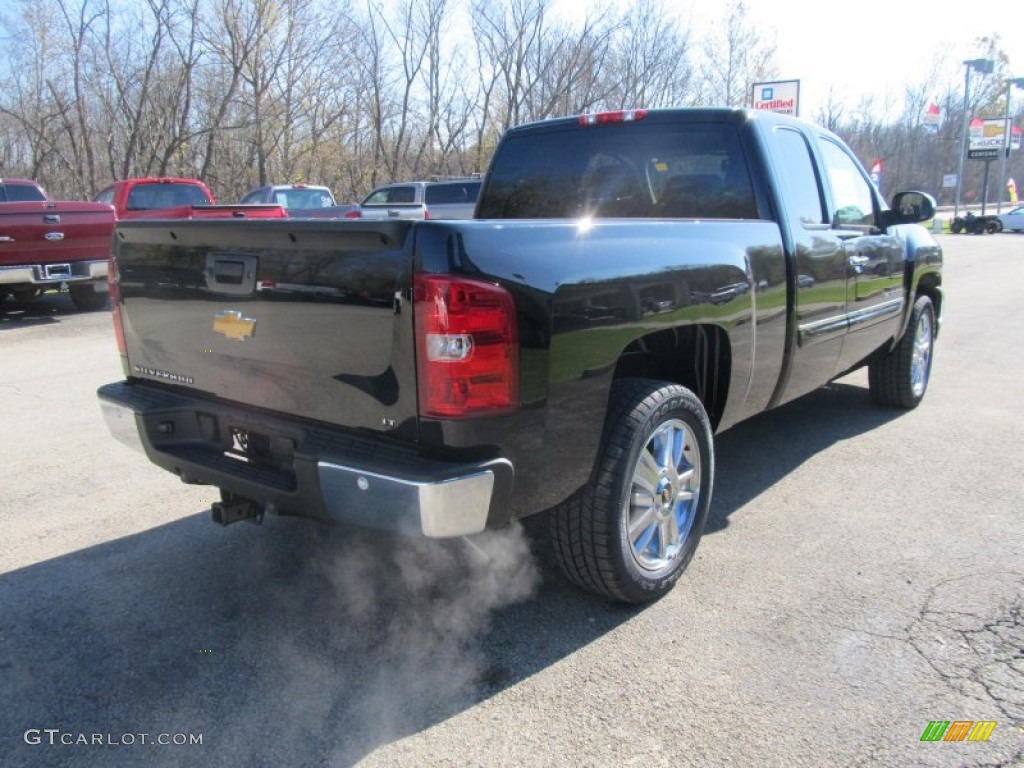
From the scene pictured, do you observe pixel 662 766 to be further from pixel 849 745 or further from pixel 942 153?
pixel 942 153

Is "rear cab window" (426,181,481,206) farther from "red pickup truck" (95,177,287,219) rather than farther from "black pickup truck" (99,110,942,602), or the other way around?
"black pickup truck" (99,110,942,602)

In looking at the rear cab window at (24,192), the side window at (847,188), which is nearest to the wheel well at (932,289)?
the side window at (847,188)

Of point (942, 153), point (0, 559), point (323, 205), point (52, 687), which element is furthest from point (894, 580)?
point (942, 153)

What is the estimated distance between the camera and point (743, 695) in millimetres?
2559

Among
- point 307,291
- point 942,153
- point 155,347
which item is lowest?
point 155,347

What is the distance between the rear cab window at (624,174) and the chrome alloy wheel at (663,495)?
132 centimetres

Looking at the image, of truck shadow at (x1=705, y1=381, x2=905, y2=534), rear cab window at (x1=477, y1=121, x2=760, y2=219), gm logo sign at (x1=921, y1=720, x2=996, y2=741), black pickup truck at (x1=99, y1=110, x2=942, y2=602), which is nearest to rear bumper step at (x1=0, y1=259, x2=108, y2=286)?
rear cab window at (x1=477, y1=121, x2=760, y2=219)

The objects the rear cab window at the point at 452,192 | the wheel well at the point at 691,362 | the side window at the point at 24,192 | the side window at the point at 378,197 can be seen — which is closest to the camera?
the wheel well at the point at 691,362

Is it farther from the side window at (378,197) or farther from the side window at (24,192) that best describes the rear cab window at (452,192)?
the side window at (24,192)

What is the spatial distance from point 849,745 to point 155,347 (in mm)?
2883

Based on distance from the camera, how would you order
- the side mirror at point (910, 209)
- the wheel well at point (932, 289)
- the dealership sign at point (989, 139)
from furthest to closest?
the dealership sign at point (989, 139) < the wheel well at point (932, 289) < the side mirror at point (910, 209)

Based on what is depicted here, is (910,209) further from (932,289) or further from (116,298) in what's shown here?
(116,298)

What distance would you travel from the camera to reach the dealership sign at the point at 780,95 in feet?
87.0

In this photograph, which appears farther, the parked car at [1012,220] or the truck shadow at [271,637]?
the parked car at [1012,220]
